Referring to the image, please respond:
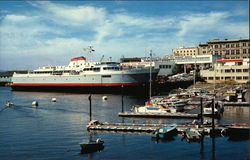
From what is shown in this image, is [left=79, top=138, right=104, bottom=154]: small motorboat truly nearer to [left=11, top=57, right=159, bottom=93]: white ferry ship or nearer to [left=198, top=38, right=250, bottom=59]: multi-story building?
[left=11, top=57, right=159, bottom=93]: white ferry ship

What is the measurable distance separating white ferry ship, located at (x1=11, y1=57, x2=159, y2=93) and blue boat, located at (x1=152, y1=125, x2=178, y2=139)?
136ft

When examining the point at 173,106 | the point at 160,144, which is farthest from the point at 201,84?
the point at 160,144

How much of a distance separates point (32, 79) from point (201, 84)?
4668 centimetres

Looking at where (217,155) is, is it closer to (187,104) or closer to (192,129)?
(192,129)

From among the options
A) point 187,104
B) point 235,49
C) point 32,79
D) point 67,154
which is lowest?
point 67,154

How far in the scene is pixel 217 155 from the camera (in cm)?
2055

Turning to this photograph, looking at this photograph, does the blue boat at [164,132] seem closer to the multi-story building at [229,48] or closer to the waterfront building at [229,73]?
the waterfront building at [229,73]

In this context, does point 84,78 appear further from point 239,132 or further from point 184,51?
point 184,51

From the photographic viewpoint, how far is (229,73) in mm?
74188

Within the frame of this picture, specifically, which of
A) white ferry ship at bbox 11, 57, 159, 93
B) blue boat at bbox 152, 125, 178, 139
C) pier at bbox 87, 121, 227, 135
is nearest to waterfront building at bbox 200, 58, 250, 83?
white ferry ship at bbox 11, 57, 159, 93

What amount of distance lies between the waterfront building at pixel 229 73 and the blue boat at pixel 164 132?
5062cm

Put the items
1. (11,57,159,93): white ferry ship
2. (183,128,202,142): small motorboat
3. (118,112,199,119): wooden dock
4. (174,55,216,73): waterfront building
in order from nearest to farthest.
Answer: (183,128,202,142): small motorboat
(118,112,199,119): wooden dock
(11,57,159,93): white ferry ship
(174,55,216,73): waterfront building

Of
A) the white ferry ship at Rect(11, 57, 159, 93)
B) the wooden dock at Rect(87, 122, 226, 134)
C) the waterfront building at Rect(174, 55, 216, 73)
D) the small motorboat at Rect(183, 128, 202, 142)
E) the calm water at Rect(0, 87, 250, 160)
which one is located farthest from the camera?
the waterfront building at Rect(174, 55, 216, 73)

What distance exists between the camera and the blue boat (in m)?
24.4
